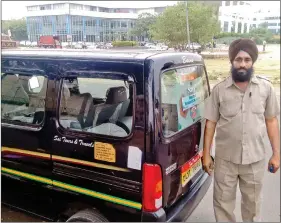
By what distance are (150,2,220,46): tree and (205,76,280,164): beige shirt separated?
1331mm

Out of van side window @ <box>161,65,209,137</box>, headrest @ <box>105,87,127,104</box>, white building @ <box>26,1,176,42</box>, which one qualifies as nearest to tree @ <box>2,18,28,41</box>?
white building @ <box>26,1,176,42</box>

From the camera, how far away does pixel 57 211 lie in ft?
7.64

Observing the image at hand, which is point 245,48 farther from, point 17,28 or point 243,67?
point 17,28

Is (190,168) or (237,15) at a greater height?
(237,15)

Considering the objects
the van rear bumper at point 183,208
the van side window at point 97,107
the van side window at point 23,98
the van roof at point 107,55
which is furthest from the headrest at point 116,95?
the van rear bumper at point 183,208

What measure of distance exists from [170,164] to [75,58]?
1.06m

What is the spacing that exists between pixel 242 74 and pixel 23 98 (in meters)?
1.93

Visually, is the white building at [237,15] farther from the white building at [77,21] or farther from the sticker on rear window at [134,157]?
the sticker on rear window at [134,157]

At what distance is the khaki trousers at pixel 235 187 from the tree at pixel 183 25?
166 centimetres

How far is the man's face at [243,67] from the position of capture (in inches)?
83.4

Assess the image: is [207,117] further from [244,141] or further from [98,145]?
[98,145]

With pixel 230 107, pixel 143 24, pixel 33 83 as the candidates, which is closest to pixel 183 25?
pixel 143 24

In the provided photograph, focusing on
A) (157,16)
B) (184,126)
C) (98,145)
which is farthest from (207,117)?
(157,16)

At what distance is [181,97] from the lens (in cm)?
234
